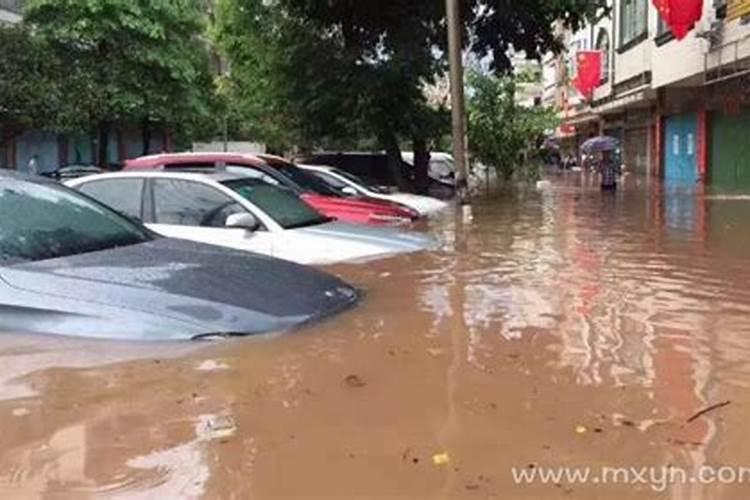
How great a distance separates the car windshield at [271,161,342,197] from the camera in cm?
1353

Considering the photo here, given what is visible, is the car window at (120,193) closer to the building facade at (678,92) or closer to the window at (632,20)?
the building facade at (678,92)

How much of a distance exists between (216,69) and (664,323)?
4479 cm

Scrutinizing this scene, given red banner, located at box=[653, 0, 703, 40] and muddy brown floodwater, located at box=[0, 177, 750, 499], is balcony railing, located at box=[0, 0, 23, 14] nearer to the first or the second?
red banner, located at box=[653, 0, 703, 40]

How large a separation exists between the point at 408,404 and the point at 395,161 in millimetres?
20796

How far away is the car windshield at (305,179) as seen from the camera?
1353cm

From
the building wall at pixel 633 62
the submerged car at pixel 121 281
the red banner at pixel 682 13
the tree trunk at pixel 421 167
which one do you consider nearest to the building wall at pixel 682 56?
the red banner at pixel 682 13

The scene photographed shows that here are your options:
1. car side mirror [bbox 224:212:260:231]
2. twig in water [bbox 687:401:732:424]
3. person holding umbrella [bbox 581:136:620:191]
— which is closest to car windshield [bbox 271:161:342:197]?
car side mirror [bbox 224:212:260:231]

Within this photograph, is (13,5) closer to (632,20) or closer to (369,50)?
(369,50)

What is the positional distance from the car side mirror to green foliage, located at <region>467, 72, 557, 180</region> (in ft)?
81.1

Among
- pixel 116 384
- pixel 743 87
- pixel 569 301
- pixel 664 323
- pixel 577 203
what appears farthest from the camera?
pixel 743 87

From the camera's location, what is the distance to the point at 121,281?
5.57 meters

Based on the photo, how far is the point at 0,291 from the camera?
5.52 m

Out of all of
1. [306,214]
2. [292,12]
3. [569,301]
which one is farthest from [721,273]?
[292,12]

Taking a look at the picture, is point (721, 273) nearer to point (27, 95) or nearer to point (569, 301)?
point (569, 301)
